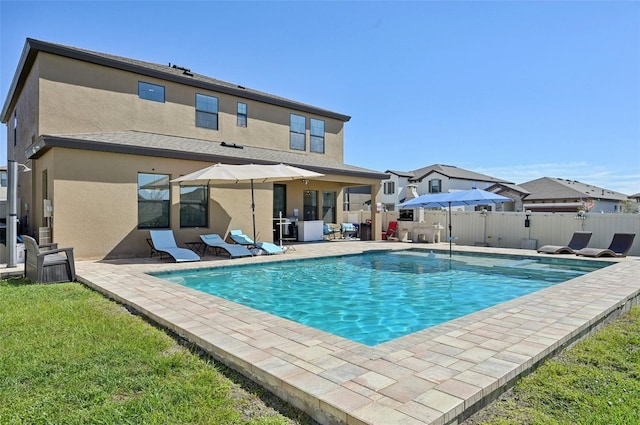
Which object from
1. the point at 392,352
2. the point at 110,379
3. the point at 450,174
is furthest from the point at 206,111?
the point at 450,174

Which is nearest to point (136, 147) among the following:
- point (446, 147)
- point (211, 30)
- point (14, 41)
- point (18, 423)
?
point (211, 30)

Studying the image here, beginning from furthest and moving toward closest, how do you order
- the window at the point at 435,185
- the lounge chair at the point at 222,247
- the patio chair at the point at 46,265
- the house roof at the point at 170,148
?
the window at the point at 435,185
the lounge chair at the point at 222,247
the house roof at the point at 170,148
the patio chair at the point at 46,265

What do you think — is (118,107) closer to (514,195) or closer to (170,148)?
(170,148)

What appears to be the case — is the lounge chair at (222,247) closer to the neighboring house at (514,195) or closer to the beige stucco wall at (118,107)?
the beige stucco wall at (118,107)

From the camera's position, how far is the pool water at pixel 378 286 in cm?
628

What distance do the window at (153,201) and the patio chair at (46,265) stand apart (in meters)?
3.78

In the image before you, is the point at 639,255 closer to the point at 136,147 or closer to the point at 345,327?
the point at 345,327

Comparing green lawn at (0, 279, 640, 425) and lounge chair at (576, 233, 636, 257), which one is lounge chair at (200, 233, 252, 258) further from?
lounge chair at (576, 233, 636, 257)

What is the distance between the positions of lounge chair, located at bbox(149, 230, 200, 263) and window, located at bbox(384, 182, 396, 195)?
34984 millimetres

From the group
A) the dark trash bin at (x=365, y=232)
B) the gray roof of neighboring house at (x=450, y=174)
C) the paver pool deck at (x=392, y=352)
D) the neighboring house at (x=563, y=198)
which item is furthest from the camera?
the gray roof of neighboring house at (x=450, y=174)

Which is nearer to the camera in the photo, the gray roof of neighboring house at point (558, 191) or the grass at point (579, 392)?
the grass at point (579, 392)

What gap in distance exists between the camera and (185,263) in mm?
10477

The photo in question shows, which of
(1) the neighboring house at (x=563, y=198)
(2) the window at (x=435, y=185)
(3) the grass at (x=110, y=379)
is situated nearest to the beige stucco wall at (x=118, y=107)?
(3) the grass at (x=110, y=379)

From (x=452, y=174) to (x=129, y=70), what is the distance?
3564 centimetres
